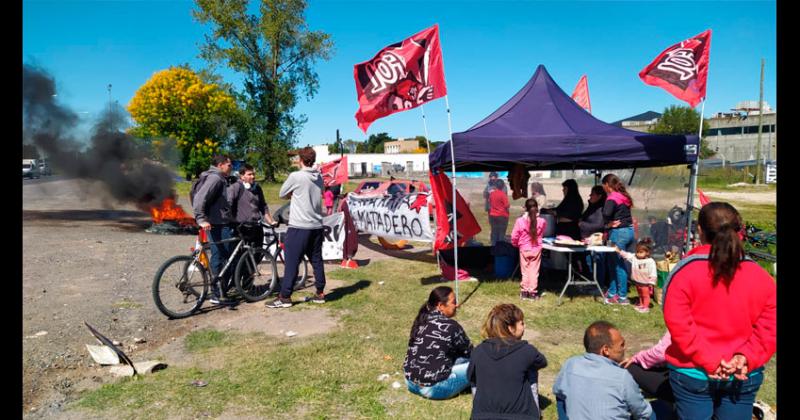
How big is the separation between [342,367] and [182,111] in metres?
A: 38.9

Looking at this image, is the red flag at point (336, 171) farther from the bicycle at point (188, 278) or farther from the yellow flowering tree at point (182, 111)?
the yellow flowering tree at point (182, 111)

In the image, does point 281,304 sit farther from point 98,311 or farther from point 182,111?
point 182,111

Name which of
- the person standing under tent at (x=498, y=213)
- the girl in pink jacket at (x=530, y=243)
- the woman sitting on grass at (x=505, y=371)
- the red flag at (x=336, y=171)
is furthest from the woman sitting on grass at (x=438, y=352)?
the red flag at (x=336, y=171)

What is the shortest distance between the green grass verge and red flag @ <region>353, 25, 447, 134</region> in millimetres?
2857

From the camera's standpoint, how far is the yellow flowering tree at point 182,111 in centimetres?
3825

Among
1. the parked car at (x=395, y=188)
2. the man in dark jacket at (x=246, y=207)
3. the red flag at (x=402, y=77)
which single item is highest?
the red flag at (x=402, y=77)

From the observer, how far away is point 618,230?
7375 millimetres

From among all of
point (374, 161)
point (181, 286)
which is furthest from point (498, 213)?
point (374, 161)

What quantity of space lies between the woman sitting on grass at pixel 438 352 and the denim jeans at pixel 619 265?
13.0ft

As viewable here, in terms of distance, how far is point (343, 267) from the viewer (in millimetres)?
10047

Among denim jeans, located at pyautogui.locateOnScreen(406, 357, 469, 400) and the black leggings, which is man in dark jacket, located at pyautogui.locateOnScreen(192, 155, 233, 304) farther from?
the black leggings

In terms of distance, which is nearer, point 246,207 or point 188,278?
point 188,278

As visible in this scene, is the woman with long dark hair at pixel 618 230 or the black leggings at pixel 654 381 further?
the woman with long dark hair at pixel 618 230

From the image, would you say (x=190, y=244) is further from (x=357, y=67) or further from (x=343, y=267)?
(x=357, y=67)
